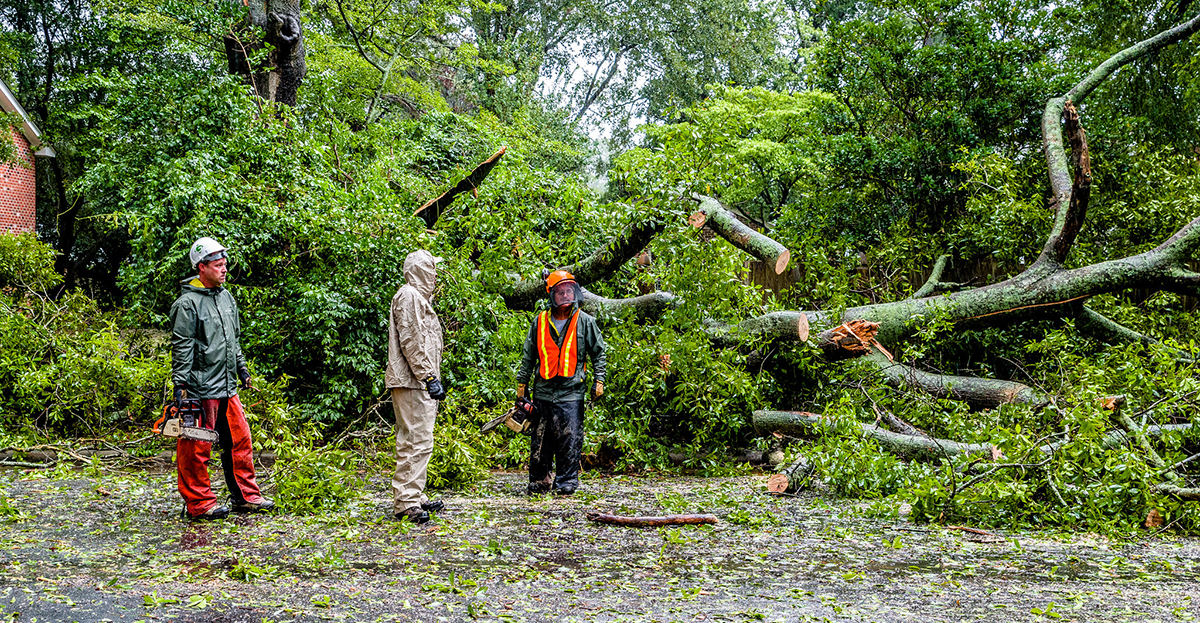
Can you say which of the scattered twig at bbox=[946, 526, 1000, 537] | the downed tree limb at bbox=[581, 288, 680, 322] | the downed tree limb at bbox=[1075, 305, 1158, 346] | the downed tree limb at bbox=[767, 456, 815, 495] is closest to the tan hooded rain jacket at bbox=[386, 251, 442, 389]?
the downed tree limb at bbox=[767, 456, 815, 495]

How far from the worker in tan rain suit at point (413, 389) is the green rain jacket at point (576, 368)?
3.77ft

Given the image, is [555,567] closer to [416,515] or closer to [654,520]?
[654,520]

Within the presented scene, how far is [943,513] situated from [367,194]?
600 cm

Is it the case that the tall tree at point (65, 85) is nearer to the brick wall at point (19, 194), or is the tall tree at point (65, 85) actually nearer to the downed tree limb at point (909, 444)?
the brick wall at point (19, 194)

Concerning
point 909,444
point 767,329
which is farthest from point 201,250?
point 909,444

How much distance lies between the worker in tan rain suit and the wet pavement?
0.64 ft

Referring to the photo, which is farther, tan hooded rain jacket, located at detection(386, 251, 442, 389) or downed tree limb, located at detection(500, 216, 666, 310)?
downed tree limb, located at detection(500, 216, 666, 310)

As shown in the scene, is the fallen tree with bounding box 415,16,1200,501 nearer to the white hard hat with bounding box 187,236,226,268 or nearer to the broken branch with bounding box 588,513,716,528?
the broken branch with bounding box 588,513,716,528

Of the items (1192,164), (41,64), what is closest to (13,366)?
(1192,164)

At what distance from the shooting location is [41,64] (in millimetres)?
20234

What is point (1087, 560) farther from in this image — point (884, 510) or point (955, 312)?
point (955, 312)

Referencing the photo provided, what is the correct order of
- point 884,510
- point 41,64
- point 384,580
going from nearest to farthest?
point 384,580 < point 884,510 < point 41,64

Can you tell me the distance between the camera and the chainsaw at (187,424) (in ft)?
15.9

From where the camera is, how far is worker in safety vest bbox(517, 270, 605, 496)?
246 inches
